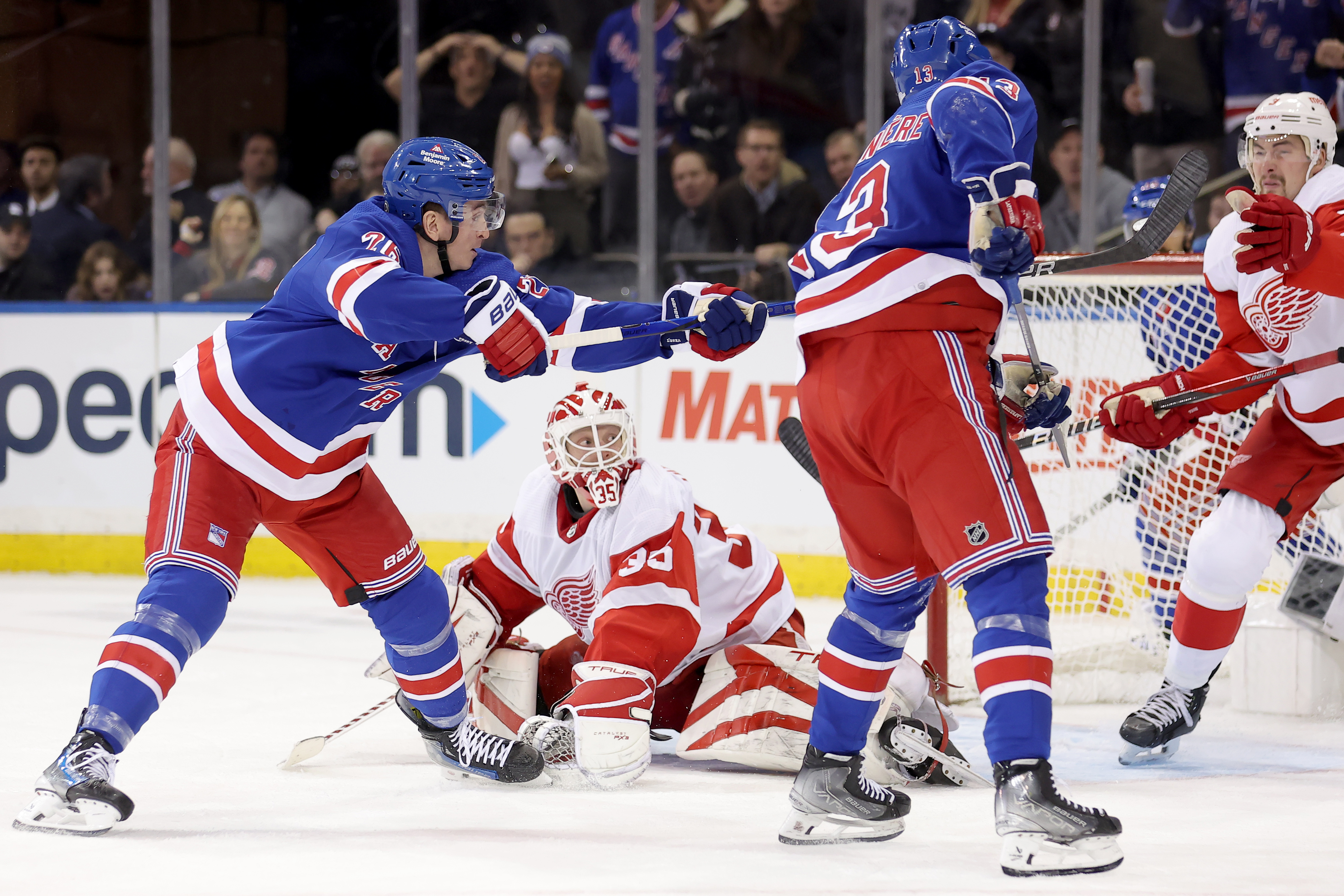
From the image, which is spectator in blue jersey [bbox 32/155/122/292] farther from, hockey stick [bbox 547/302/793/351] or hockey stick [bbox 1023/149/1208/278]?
hockey stick [bbox 1023/149/1208/278]

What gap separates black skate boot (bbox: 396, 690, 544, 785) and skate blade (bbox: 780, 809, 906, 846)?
0.63m

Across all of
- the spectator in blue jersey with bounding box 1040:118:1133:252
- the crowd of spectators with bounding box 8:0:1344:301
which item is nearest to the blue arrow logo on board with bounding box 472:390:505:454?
the crowd of spectators with bounding box 8:0:1344:301

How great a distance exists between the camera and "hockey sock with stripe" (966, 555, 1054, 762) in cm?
207

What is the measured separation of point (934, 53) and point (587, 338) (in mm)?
730

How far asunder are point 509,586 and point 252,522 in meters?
0.65

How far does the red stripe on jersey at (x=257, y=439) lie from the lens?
8.67 ft

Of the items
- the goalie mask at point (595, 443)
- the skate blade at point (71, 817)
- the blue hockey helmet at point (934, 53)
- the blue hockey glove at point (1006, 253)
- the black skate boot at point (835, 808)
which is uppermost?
the blue hockey helmet at point (934, 53)

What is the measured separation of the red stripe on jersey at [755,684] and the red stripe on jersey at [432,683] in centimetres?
45

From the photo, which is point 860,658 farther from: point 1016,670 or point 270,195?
point 270,195

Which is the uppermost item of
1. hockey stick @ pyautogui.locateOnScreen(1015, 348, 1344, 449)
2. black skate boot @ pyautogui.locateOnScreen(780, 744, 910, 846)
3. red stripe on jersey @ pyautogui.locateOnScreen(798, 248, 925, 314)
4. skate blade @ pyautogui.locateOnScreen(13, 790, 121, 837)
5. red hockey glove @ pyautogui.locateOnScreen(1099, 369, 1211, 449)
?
red stripe on jersey @ pyautogui.locateOnScreen(798, 248, 925, 314)

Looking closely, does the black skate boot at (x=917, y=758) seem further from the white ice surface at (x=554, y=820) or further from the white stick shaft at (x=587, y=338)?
the white stick shaft at (x=587, y=338)

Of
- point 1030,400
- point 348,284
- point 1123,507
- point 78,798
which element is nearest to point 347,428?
point 348,284

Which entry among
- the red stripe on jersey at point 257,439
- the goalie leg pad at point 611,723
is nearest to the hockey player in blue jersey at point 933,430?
the goalie leg pad at point 611,723

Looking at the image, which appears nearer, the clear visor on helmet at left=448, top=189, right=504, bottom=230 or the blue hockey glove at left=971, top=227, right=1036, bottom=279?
the blue hockey glove at left=971, top=227, right=1036, bottom=279
